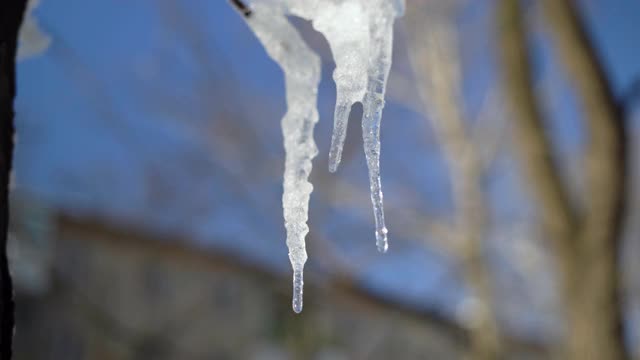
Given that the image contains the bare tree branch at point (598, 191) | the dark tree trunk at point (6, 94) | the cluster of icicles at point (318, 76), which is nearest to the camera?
the dark tree trunk at point (6, 94)

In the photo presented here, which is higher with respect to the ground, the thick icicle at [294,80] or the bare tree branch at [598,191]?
the thick icicle at [294,80]

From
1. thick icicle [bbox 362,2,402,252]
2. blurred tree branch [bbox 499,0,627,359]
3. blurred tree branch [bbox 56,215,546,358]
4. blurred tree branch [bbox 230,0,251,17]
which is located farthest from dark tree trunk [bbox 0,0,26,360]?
blurred tree branch [bbox 56,215,546,358]

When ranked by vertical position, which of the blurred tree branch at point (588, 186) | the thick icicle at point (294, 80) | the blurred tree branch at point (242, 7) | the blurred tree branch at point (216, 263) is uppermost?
the blurred tree branch at point (242, 7)

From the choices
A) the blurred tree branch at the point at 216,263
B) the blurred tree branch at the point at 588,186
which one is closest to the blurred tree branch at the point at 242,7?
the blurred tree branch at the point at 588,186

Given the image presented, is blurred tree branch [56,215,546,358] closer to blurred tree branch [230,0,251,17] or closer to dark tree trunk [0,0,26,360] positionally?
blurred tree branch [230,0,251,17]

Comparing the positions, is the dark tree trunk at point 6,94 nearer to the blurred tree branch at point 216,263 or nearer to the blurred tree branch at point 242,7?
the blurred tree branch at point 242,7

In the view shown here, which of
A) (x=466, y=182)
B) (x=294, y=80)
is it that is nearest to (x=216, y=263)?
(x=466, y=182)

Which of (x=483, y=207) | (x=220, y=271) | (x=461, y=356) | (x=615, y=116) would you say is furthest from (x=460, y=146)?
(x=461, y=356)
